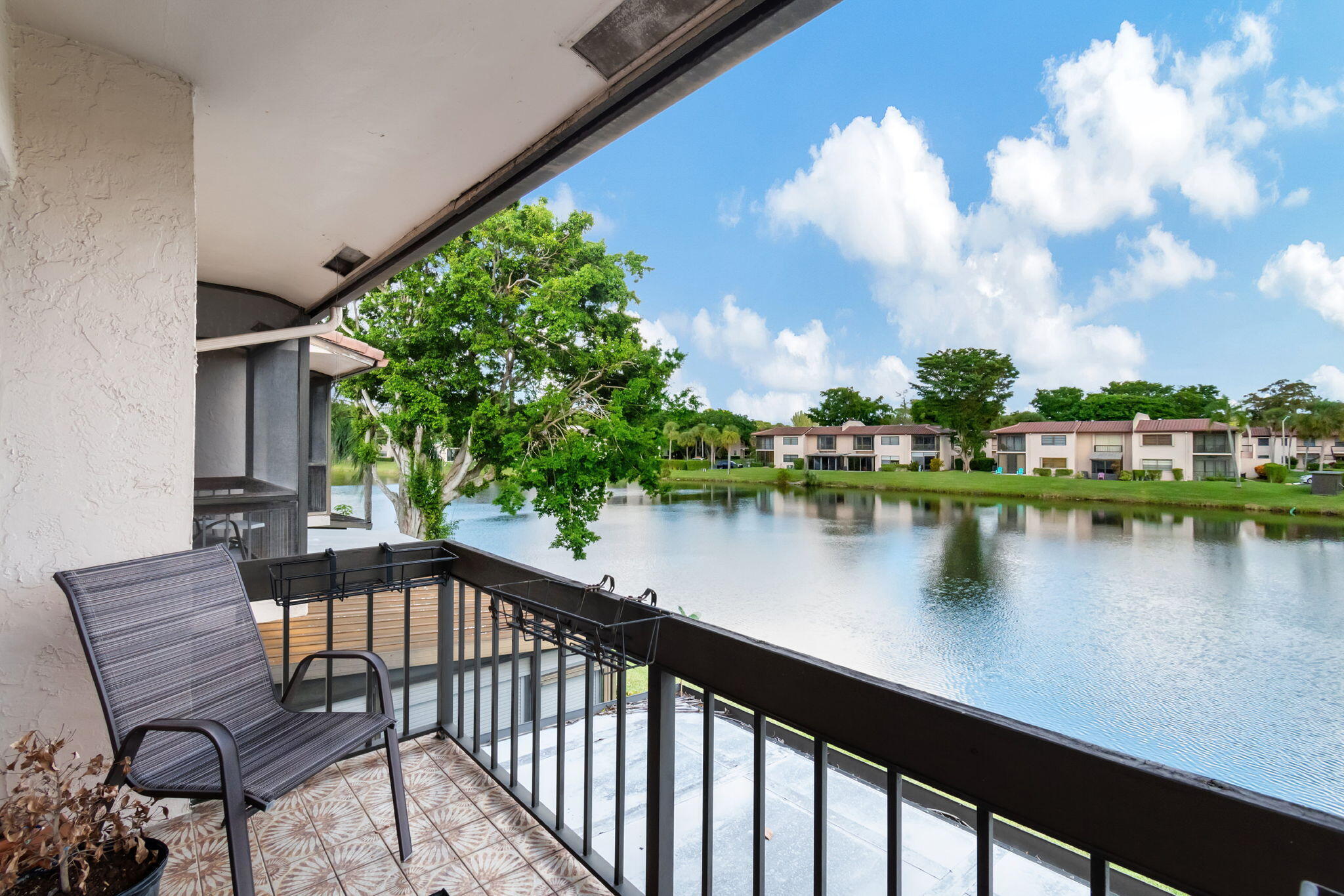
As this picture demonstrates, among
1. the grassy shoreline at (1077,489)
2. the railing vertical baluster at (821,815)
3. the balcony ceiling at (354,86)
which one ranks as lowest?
the grassy shoreline at (1077,489)

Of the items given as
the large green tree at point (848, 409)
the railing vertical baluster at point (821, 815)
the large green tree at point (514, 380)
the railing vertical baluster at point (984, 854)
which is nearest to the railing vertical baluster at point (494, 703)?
the railing vertical baluster at point (821, 815)

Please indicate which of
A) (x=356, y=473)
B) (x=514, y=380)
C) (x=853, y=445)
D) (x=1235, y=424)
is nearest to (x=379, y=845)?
(x=514, y=380)

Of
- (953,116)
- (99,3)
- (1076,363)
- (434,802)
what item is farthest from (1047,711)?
(953,116)

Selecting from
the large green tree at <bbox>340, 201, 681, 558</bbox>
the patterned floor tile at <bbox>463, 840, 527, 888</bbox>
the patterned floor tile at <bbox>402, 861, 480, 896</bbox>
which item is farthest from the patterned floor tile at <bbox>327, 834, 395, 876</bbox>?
the large green tree at <bbox>340, 201, 681, 558</bbox>

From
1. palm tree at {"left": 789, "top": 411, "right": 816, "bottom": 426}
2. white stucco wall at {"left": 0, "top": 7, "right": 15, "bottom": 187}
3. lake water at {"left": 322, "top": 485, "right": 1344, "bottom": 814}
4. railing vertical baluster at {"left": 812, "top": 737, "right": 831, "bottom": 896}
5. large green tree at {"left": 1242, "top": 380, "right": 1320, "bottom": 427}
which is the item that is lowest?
lake water at {"left": 322, "top": 485, "right": 1344, "bottom": 814}

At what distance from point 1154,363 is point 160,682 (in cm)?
3488

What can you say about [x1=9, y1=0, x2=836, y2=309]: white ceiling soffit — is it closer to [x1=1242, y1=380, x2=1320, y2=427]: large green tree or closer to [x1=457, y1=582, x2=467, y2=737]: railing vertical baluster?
[x1=457, y1=582, x2=467, y2=737]: railing vertical baluster

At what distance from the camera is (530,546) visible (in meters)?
22.8

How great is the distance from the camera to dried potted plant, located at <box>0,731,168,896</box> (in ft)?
3.59

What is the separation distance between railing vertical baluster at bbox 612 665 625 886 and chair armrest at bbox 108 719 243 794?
79 centimetres

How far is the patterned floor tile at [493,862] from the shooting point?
169cm

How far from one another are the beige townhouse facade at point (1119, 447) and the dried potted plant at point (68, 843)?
26.2m

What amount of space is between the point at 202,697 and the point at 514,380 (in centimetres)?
1303

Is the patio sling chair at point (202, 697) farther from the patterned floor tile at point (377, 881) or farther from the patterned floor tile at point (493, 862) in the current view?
the patterned floor tile at point (493, 862)
